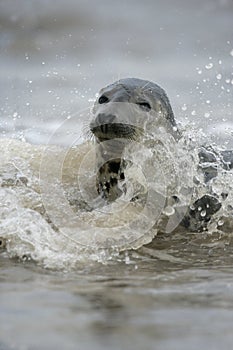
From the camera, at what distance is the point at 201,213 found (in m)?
4.73

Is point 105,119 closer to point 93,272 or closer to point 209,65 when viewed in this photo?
point 93,272

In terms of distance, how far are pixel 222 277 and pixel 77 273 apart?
617mm

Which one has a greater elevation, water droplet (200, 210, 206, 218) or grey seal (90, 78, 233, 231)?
grey seal (90, 78, 233, 231)

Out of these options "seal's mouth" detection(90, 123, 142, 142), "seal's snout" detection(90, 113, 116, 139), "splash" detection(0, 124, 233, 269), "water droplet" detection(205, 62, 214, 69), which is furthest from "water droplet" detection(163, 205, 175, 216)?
"water droplet" detection(205, 62, 214, 69)

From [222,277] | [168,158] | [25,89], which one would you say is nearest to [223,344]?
[222,277]

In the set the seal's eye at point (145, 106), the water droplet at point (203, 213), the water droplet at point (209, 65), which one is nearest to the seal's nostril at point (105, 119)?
the seal's eye at point (145, 106)

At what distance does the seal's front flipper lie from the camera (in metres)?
4.61

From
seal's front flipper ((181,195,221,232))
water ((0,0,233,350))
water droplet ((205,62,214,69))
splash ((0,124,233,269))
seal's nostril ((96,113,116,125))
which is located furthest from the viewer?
water droplet ((205,62,214,69))

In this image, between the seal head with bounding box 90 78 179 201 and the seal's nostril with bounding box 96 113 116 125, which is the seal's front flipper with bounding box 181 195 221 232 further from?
the seal's nostril with bounding box 96 113 116 125

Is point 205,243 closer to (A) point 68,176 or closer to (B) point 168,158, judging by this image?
(B) point 168,158

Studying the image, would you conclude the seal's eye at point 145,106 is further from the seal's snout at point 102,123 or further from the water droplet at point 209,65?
the water droplet at point 209,65

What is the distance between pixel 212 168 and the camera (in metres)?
5.07

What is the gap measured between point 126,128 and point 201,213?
37.0 inches

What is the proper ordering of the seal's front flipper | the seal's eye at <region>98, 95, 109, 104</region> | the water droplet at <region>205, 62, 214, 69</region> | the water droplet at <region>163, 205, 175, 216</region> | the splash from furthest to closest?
the water droplet at <region>205, 62, 214, 69</region> → the seal's front flipper → the water droplet at <region>163, 205, 175, 216</region> → the seal's eye at <region>98, 95, 109, 104</region> → the splash
